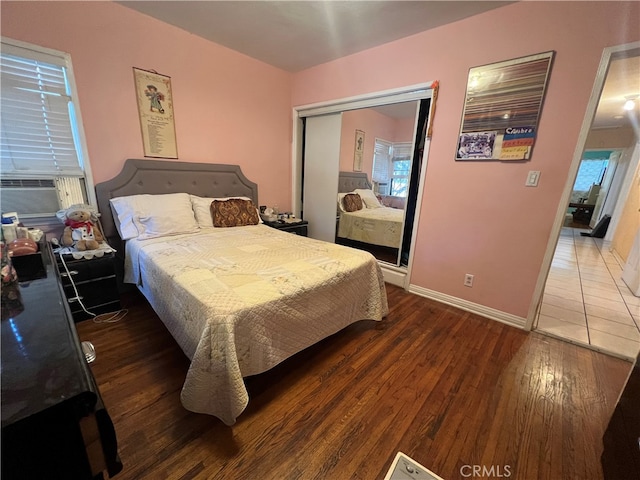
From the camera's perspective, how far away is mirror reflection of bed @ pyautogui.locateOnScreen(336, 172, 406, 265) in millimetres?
3273

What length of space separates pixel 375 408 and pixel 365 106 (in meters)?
2.78

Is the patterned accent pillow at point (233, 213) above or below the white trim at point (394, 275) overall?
above

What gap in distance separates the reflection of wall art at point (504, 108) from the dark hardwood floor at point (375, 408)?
1502mm

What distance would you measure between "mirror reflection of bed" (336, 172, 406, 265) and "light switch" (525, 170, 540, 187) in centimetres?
136

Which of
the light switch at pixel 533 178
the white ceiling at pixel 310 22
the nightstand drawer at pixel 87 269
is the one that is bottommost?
the nightstand drawer at pixel 87 269

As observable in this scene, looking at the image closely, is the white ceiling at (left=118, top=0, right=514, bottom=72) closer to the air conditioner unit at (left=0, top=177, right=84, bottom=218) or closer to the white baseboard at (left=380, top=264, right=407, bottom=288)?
the air conditioner unit at (left=0, top=177, right=84, bottom=218)

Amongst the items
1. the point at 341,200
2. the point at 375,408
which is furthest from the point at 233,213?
the point at 375,408

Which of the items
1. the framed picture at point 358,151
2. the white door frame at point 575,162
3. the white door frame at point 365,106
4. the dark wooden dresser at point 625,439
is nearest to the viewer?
the dark wooden dresser at point 625,439

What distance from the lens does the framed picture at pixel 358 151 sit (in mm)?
3391

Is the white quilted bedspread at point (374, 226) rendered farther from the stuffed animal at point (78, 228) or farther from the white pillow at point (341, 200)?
the stuffed animal at point (78, 228)

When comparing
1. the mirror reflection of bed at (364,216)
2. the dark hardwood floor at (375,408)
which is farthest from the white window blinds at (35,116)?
the mirror reflection of bed at (364,216)

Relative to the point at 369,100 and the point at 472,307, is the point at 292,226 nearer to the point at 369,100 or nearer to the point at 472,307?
the point at 369,100

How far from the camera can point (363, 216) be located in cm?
350

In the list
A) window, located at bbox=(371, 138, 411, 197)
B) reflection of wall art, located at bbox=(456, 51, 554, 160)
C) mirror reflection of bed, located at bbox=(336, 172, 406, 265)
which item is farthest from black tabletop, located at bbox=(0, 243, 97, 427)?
mirror reflection of bed, located at bbox=(336, 172, 406, 265)
